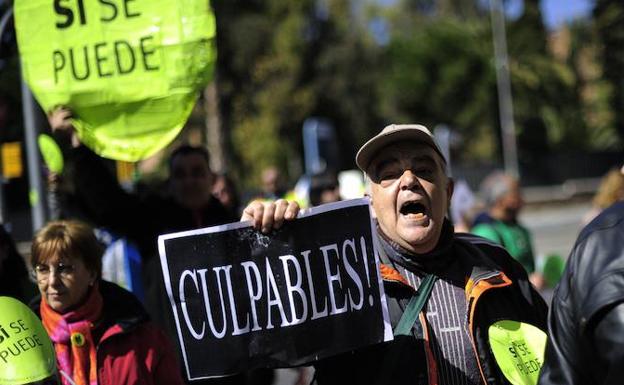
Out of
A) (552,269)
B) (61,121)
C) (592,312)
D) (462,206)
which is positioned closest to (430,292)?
(592,312)

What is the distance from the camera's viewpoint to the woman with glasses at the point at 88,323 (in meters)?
3.30

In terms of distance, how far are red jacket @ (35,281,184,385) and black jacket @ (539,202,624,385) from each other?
1.64m

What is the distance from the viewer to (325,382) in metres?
2.95

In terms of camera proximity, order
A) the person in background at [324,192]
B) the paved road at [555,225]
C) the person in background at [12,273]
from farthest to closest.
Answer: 1. the paved road at [555,225]
2. the person in background at [324,192]
3. the person in background at [12,273]

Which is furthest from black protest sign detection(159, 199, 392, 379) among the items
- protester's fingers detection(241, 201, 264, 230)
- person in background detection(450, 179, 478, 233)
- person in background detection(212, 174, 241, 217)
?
person in background detection(450, 179, 478, 233)

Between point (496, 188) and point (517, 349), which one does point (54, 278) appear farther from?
point (496, 188)

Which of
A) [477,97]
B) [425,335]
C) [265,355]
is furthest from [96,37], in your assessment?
[477,97]

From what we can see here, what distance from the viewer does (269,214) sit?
9.46 ft

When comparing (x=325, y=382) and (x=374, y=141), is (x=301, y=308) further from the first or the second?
(x=374, y=141)

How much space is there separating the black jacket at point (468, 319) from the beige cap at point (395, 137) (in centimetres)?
34

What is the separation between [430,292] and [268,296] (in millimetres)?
491

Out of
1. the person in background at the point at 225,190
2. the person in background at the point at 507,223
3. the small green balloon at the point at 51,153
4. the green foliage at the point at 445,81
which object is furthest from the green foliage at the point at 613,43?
the small green balloon at the point at 51,153

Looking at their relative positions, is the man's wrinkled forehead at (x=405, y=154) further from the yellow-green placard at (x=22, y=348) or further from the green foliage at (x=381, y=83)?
the green foliage at (x=381, y=83)

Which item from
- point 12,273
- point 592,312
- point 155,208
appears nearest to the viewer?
point 592,312
